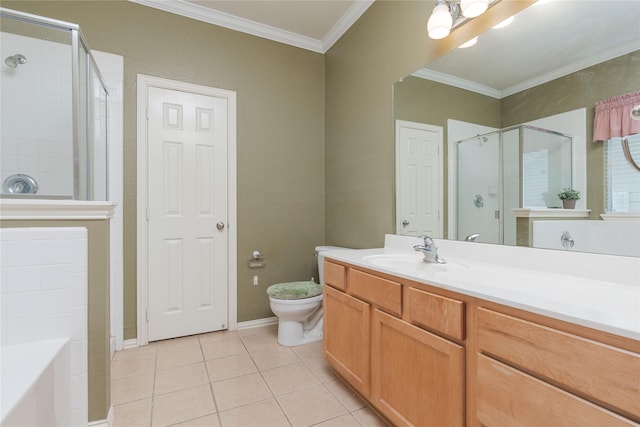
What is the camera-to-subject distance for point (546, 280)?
1150 millimetres

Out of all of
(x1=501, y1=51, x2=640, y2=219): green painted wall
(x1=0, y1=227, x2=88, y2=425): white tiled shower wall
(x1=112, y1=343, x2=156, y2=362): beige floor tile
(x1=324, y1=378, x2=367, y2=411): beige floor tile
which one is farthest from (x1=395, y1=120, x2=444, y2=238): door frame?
(x1=112, y1=343, x2=156, y2=362): beige floor tile

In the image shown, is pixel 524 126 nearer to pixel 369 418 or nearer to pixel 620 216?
pixel 620 216

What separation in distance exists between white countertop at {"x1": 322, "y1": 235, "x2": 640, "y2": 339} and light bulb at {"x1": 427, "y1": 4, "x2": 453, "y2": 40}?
119cm

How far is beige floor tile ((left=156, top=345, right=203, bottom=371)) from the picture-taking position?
2.09 metres

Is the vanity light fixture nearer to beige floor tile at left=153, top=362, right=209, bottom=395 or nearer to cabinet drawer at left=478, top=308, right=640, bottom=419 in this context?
cabinet drawer at left=478, top=308, right=640, bottom=419

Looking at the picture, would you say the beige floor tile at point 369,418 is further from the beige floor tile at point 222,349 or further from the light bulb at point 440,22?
the light bulb at point 440,22

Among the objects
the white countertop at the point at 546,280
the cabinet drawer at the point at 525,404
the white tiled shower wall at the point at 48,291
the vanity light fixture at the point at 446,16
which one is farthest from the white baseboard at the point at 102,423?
the vanity light fixture at the point at 446,16

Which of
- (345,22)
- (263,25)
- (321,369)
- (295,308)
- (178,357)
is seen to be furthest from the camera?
(263,25)

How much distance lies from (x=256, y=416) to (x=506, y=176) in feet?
5.78

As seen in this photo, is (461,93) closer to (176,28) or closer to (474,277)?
(474,277)

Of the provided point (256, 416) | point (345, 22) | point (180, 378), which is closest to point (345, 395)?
point (256, 416)

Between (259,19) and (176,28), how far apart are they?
715 mm

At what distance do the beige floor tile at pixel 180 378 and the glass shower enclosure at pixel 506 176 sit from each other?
1842 mm

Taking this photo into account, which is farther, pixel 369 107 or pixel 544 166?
pixel 369 107
